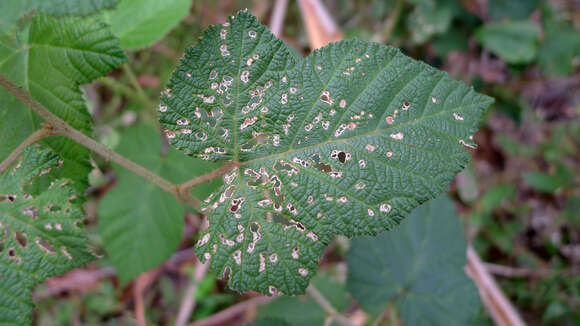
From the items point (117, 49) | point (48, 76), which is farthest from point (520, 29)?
point (48, 76)

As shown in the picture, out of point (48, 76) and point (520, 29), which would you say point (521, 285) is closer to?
point (520, 29)

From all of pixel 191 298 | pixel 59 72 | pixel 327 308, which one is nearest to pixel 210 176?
pixel 59 72

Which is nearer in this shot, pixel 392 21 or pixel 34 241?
pixel 34 241

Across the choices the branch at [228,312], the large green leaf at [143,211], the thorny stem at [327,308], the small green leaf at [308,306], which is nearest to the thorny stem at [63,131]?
the large green leaf at [143,211]

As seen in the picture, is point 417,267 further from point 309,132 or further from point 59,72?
point 59,72

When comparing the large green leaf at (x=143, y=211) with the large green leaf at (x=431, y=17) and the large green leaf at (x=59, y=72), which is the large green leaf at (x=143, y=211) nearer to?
the large green leaf at (x=59, y=72)

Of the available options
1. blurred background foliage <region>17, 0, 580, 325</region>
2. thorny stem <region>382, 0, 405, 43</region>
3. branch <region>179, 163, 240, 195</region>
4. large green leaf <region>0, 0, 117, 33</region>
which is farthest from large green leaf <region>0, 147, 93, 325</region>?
thorny stem <region>382, 0, 405, 43</region>
